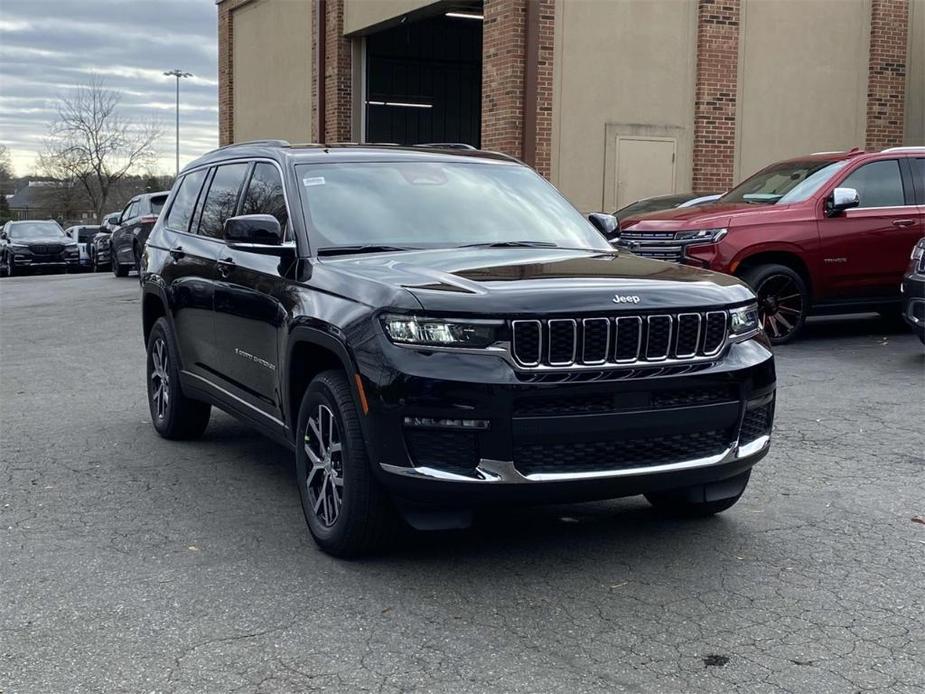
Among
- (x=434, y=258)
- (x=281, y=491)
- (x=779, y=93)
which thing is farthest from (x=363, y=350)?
(x=779, y=93)

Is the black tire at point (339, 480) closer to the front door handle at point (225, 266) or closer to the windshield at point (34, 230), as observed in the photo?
the front door handle at point (225, 266)

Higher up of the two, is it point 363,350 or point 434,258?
point 434,258

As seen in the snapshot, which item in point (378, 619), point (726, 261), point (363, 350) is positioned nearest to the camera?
point (378, 619)

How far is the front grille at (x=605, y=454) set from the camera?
14.5 feet

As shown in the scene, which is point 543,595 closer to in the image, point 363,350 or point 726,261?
point 363,350

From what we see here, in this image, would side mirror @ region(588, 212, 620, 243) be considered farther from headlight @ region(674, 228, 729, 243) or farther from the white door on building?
the white door on building

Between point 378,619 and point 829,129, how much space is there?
17.8 metres

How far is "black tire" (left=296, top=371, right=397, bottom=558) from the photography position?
4.71 meters

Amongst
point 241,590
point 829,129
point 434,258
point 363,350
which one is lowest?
point 241,590

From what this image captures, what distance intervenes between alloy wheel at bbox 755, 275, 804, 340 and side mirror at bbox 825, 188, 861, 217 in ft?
2.73

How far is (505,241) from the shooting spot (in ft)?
19.0

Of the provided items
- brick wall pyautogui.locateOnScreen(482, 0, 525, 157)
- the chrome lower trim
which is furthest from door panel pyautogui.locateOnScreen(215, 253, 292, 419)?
brick wall pyautogui.locateOnScreen(482, 0, 525, 157)

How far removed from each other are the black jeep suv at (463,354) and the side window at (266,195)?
2cm

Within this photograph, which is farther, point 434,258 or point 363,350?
point 434,258
